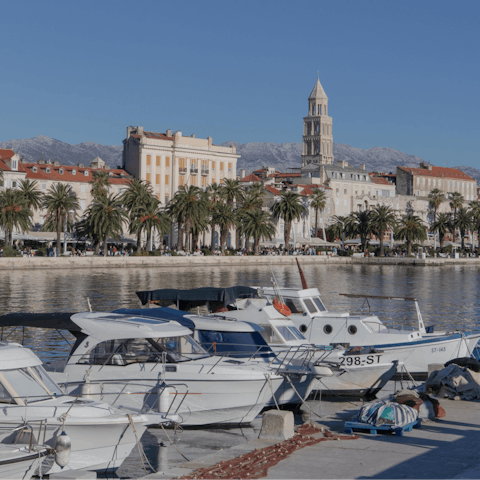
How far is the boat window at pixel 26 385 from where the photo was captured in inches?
524

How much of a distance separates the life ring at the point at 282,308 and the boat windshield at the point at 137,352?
6072mm

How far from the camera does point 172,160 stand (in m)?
133

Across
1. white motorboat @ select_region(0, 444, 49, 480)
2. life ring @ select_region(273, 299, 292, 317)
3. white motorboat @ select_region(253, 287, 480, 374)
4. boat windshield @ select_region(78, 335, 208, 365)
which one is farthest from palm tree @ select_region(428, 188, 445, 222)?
white motorboat @ select_region(0, 444, 49, 480)

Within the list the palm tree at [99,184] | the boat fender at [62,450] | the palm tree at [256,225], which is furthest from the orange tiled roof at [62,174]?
the boat fender at [62,450]

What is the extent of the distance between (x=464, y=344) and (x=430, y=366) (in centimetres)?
429

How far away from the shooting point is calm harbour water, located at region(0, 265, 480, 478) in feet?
53.8

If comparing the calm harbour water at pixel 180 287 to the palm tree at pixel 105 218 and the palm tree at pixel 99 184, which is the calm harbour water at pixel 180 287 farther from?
the palm tree at pixel 99 184

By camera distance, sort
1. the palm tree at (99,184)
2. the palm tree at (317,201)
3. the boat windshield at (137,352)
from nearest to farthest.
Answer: the boat windshield at (137,352), the palm tree at (99,184), the palm tree at (317,201)

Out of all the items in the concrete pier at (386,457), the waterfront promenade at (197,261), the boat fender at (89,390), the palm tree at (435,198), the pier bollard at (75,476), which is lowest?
the concrete pier at (386,457)

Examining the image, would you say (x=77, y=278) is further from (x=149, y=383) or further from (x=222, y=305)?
(x=149, y=383)

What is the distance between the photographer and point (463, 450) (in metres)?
12.9

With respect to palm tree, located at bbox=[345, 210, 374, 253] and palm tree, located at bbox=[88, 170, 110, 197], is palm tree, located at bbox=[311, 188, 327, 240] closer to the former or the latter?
palm tree, located at bbox=[345, 210, 374, 253]

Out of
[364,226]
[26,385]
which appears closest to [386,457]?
[26,385]

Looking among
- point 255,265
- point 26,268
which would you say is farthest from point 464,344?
point 255,265
